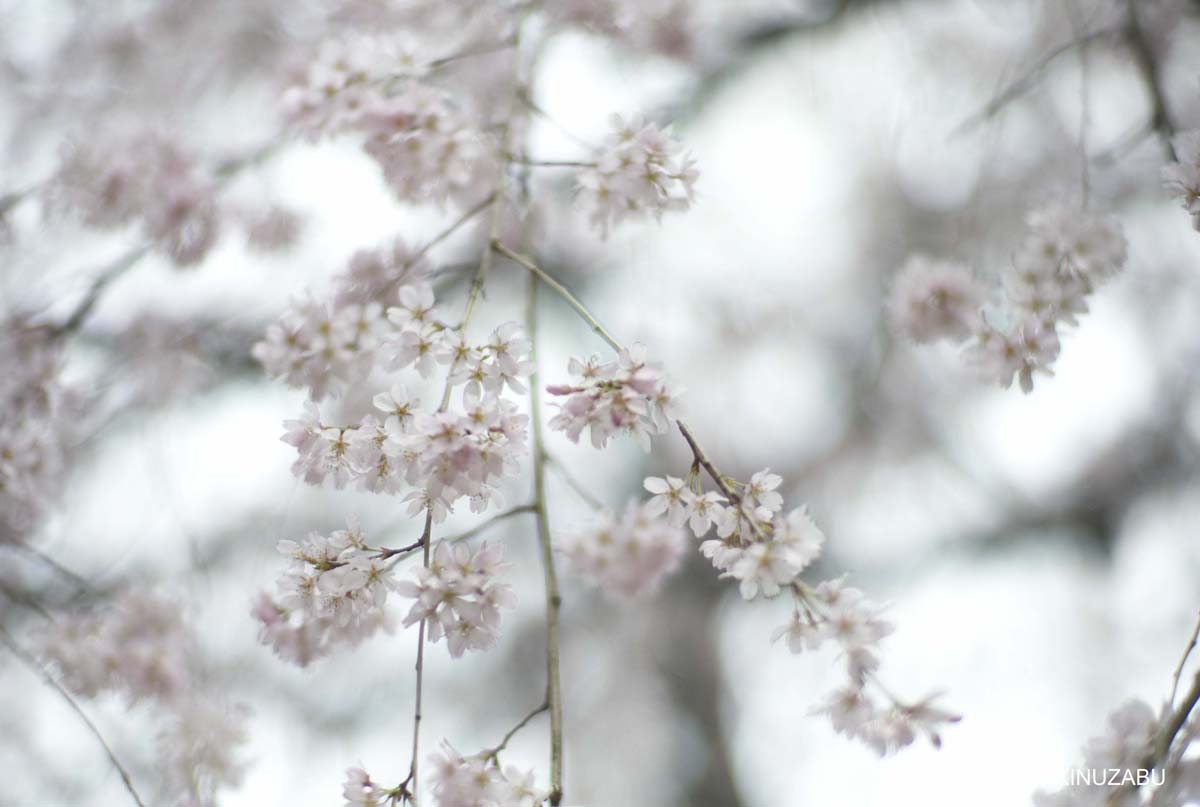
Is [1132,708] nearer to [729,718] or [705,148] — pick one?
[705,148]

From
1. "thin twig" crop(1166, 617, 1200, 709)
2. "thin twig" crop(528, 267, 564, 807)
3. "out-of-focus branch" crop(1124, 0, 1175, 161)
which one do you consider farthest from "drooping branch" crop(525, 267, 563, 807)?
"out-of-focus branch" crop(1124, 0, 1175, 161)

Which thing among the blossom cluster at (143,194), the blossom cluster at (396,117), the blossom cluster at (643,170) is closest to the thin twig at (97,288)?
the blossom cluster at (143,194)

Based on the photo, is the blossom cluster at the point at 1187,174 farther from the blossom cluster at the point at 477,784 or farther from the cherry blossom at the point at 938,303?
the blossom cluster at the point at 477,784

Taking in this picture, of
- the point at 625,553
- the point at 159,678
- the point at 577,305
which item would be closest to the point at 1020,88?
the point at 577,305

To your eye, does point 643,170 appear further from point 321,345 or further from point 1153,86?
point 1153,86

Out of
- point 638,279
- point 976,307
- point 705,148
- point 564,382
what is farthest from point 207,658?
point 705,148
